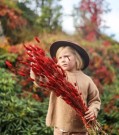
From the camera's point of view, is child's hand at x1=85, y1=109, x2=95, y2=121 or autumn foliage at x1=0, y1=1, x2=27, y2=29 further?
autumn foliage at x1=0, y1=1, x2=27, y2=29

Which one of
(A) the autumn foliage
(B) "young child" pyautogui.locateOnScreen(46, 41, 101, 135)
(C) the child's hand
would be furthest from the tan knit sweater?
(A) the autumn foliage

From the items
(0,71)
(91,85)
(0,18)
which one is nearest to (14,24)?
(0,18)

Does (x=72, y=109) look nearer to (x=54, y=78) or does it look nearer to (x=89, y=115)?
(x=89, y=115)

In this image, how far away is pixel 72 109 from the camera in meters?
3.69

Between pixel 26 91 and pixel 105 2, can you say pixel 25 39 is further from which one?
pixel 105 2

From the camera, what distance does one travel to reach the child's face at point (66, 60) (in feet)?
12.2

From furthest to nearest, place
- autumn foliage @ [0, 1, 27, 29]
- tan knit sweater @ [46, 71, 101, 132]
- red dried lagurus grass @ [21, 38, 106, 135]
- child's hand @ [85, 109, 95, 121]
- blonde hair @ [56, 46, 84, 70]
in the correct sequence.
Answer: autumn foliage @ [0, 1, 27, 29] < blonde hair @ [56, 46, 84, 70] < tan knit sweater @ [46, 71, 101, 132] < child's hand @ [85, 109, 95, 121] < red dried lagurus grass @ [21, 38, 106, 135]

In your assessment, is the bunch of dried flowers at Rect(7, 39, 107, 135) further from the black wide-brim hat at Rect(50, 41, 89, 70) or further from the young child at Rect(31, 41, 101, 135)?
the black wide-brim hat at Rect(50, 41, 89, 70)

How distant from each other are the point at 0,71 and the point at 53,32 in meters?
6.18

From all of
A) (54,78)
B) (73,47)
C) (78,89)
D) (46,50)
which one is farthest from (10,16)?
(54,78)

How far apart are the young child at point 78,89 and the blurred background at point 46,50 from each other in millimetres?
1118

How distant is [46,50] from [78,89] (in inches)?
213

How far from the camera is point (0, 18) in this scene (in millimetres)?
10703

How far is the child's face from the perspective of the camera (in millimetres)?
3734
